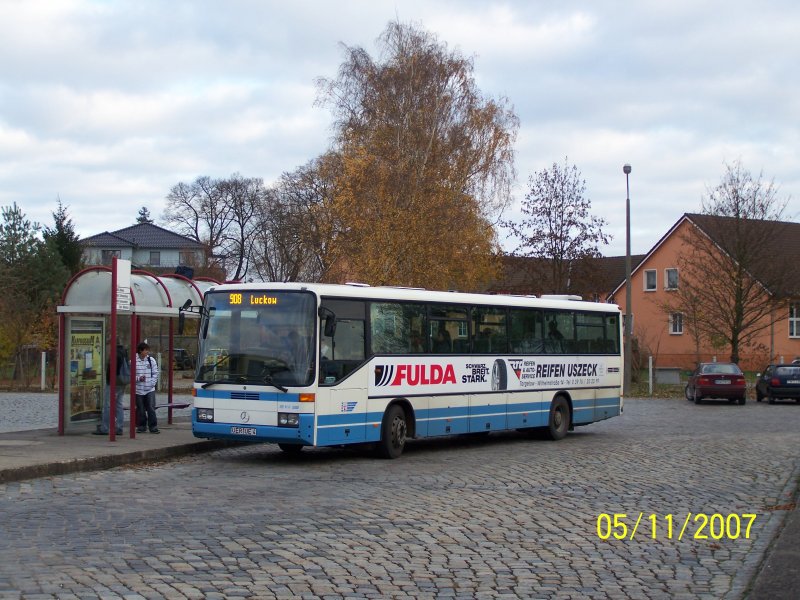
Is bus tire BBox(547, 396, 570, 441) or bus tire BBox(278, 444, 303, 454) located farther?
bus tire BBox(547, 396, 570, 441)

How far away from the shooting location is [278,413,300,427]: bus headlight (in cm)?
1552

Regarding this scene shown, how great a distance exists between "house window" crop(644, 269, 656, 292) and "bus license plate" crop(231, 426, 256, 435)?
58.9 m

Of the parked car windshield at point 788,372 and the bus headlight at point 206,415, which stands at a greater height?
the parked car windshield at point 788,372

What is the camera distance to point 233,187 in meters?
78.2

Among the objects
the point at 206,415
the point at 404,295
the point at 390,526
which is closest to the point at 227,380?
the point at 206,415

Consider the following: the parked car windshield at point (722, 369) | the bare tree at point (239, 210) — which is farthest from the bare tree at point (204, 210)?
the parked car windshield at point (722, 369)

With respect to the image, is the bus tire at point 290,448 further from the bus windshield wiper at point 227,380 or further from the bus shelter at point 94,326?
the bus shelter at point 94,326

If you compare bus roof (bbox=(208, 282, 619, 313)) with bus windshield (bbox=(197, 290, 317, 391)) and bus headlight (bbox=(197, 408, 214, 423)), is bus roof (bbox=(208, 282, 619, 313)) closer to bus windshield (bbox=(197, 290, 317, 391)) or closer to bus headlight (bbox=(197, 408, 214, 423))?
bus windshield (bbox=(197, 290, 317, 391))

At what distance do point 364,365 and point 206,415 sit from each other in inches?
104

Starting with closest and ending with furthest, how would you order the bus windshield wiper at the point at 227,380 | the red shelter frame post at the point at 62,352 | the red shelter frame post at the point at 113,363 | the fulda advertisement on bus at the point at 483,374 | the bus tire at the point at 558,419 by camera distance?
the bus windshield wiper at the point at 227,380
the red shelter frame post at the point at 113,363
the fulda advertisement on bus at the point at 483,374
the red shelter frame post at the point at 62,352
the bus tire at the point at 558,419

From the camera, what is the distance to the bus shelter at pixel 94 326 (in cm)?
1777

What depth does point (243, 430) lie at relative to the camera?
15.9 m

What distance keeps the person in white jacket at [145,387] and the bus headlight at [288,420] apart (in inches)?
171
